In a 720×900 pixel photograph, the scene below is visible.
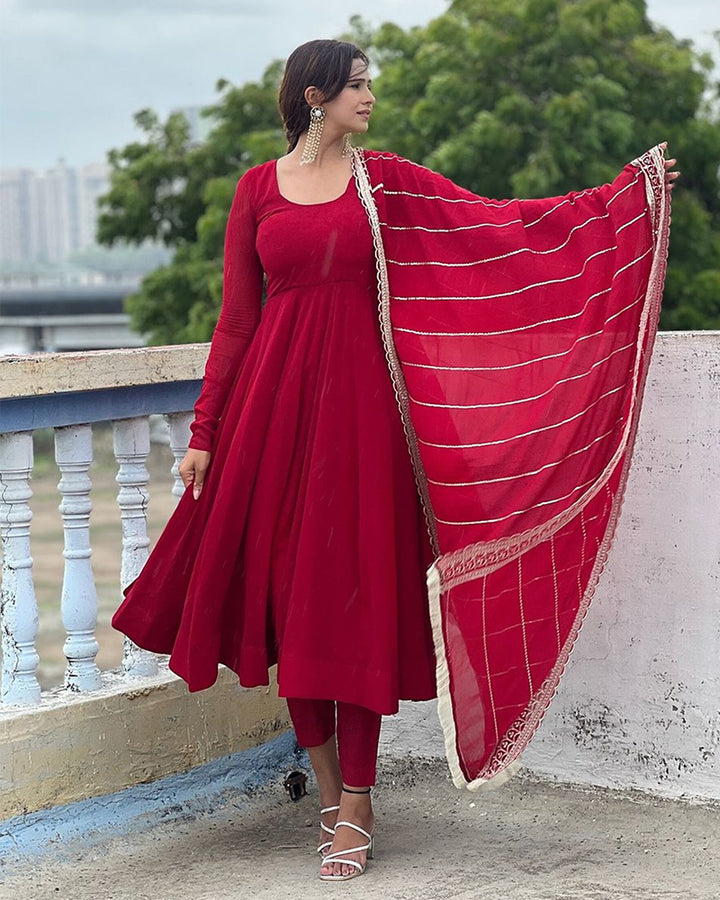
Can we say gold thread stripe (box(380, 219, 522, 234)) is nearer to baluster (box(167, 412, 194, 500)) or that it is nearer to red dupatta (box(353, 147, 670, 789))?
red dupatta (box(353, 147, 670, 789))

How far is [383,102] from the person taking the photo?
17.0 metres

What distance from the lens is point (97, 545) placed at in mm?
27703

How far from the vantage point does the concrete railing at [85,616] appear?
2779 mm

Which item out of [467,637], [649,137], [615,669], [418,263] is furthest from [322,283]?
[649,137]

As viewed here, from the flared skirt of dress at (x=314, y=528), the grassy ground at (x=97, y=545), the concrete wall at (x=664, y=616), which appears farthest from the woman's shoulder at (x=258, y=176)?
the grassy ground at (x=97, y=545)

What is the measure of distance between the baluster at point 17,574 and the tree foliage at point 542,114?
40.9 feet

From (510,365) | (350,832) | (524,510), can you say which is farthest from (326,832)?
(510,365)

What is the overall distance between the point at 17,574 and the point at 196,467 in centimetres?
46

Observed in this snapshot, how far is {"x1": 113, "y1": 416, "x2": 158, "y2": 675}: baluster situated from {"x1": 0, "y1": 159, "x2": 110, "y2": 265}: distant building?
8440 cm

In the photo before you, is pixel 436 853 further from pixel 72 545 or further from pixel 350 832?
pixel 72 545

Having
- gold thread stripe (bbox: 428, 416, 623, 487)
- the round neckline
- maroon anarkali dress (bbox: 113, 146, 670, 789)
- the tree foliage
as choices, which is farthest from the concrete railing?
the tree foliage

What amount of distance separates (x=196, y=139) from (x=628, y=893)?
65.5 feet

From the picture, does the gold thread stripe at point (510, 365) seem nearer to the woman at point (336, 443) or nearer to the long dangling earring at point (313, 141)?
the woman at point (336, 443)

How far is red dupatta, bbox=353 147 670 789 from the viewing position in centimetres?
258
